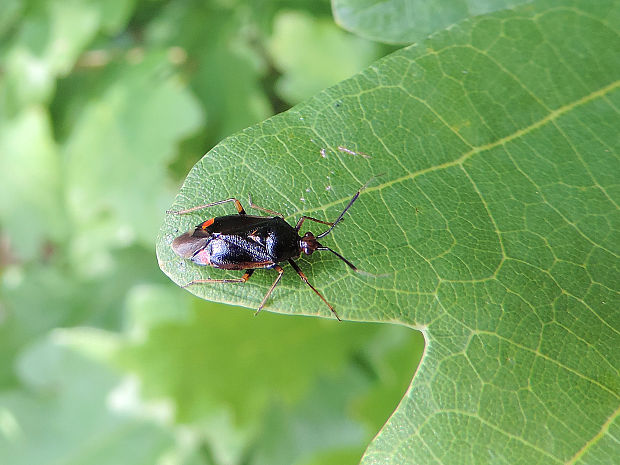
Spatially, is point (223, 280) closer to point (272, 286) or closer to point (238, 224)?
point (272, 286)

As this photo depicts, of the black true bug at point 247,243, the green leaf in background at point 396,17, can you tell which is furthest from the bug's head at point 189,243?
the green leaf in background at point 396,17

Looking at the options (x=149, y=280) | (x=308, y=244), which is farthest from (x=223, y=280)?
(x=149, y=280)

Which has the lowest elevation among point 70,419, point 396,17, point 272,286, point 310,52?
point 70,419

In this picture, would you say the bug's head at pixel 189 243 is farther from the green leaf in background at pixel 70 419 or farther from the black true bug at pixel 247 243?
the green leaf in background at pixel 70 419

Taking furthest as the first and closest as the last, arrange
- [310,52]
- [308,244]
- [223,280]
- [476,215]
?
[310,52] < [308,244] < [223,280] < [476,215]

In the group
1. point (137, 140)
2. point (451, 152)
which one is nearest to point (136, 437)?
point (137, 140)

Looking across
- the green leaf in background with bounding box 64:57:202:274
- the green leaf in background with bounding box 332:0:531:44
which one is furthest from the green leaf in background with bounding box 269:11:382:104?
the green leaf in background with bounding box 332:0:531:44

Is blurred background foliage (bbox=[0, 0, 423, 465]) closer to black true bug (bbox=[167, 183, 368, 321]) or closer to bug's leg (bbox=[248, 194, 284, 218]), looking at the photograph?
black true bug (bbox=[167, 183, 368, 321])

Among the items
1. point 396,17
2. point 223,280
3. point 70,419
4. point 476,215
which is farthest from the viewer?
point 70,419
